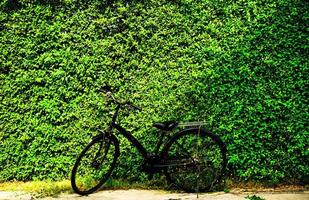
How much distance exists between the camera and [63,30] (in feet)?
17.9

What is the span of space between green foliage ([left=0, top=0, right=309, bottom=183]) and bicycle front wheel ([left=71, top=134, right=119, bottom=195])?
9.2 inches

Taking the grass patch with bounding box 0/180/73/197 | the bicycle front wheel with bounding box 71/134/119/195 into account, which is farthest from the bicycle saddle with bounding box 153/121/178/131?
the grass patch with bounding box 0/180/73/197

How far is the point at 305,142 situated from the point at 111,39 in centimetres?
323

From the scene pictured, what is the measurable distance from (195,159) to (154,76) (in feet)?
4.48

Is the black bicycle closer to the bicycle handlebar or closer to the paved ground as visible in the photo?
the bicycle handlebar

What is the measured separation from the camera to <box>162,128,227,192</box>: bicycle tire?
492cm

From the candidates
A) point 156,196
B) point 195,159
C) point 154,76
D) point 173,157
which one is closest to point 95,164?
point 156,196

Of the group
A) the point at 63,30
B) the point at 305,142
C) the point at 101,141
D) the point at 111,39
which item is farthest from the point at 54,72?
the point at 305,142

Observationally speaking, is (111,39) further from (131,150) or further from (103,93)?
(131,150)

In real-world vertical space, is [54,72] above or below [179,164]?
above

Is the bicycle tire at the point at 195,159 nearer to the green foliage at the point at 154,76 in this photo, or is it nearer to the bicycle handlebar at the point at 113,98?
the green foliage at the point at 154,76

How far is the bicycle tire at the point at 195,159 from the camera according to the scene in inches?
194

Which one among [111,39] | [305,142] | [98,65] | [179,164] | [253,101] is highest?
[111,39]

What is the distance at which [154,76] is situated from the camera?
531 centimetres
